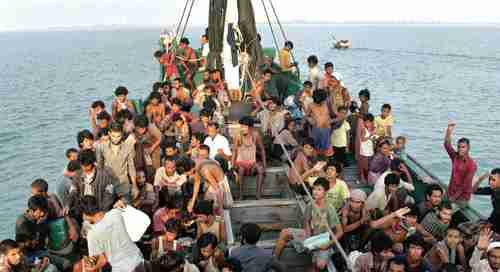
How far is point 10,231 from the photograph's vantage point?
41.1 ft

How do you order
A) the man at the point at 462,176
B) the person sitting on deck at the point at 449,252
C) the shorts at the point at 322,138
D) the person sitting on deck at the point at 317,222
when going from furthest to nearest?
the shorts at the point at 322,138
the man at the point at 462,176
the person sitting on deck at the point at 317,222
the person sitting on deck at the point at 449,252

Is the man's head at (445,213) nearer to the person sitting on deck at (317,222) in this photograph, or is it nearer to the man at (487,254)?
the man at (487,254)

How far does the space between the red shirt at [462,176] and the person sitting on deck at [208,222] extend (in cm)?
396

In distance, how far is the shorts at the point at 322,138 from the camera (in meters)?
8.34

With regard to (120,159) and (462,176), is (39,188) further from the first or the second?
(462,176)

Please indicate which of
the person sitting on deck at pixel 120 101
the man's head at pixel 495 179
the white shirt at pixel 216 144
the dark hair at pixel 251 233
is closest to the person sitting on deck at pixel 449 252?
the man's head at pixel 495 179

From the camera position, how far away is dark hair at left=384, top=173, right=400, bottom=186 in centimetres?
639

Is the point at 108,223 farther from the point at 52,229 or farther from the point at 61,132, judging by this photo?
the point at 61,132

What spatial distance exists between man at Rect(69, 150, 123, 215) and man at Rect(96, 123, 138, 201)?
0.84 ft

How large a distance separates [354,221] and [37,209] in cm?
381

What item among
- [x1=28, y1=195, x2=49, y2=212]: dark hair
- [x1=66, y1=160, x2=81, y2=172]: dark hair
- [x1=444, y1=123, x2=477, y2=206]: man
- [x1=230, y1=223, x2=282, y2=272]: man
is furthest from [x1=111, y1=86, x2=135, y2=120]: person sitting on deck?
[x1=444, y1=123, x2=477, y2=206]: man

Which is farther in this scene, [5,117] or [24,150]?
[5,117]

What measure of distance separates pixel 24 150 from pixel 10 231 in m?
9.76

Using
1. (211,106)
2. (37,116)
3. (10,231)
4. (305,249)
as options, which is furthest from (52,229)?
(37,116)
